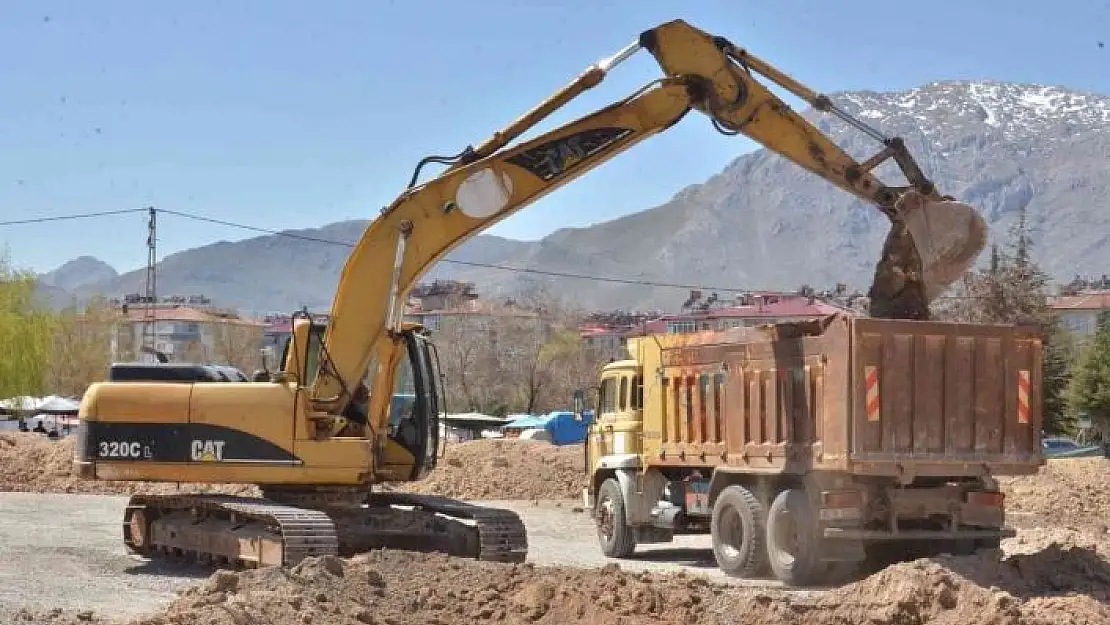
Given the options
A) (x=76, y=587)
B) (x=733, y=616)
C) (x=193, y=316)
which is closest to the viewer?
(x=733, y=616)

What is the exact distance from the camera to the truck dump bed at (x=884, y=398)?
14.9 meters

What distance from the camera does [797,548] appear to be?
51.3ft

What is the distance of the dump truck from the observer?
15.0 meters

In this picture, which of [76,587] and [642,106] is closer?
[76,587]

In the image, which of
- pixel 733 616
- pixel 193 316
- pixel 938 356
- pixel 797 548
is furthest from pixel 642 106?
pixel 193 316

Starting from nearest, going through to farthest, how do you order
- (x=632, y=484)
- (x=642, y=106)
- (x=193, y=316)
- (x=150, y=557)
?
(x=642, y=106)
(x=150, y=557)
(x=632, y=484)
(x=193, y=316)

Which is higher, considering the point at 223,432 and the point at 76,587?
the point at 223,432

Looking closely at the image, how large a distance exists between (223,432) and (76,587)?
224 cm

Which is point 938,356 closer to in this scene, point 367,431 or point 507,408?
point 367,431

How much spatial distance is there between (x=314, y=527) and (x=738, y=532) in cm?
528

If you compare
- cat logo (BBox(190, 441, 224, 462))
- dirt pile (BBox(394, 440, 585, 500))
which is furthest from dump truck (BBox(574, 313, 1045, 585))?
dirt pile (BBox(394, 440, 585, 500))

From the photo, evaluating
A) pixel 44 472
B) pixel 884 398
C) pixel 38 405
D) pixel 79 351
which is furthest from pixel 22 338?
pixel 884 398

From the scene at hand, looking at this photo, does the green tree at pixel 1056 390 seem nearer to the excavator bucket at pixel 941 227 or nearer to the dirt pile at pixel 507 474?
the dirt pile at pixel 507 474

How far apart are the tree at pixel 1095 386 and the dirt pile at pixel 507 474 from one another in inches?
988
